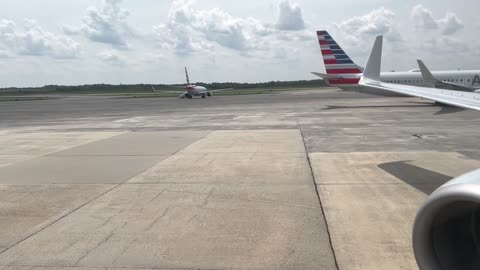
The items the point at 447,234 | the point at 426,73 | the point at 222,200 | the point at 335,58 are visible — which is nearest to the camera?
the point at 447,234

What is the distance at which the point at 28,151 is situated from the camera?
41.8ft

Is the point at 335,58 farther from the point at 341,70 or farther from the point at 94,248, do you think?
the point at 94,248

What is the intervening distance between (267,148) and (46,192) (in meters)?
6.43

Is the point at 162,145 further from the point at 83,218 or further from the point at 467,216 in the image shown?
the point at 467,216

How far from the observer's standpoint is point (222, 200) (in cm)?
694

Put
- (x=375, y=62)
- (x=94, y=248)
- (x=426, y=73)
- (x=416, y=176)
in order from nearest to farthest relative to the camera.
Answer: (x=94, y=248), (x=416, y=176), (x=375, y=62), (x=426, y=73)

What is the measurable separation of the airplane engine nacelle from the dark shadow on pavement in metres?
4.64

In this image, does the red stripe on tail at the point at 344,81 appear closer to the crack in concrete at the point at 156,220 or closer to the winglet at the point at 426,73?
the winglet at the point at 426,73

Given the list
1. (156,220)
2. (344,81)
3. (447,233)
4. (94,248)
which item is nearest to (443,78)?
(344,81)

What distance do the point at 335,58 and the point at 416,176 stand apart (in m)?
25.0

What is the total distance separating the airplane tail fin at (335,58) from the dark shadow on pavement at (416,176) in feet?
76.8

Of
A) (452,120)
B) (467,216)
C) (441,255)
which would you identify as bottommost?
(452,120)

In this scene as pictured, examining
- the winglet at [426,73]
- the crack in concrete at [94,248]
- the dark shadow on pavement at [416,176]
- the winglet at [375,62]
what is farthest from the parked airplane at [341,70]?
the crack in concrete at [94,248]

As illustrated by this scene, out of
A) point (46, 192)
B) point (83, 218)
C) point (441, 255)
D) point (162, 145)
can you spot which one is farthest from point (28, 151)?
point (441, 255)
